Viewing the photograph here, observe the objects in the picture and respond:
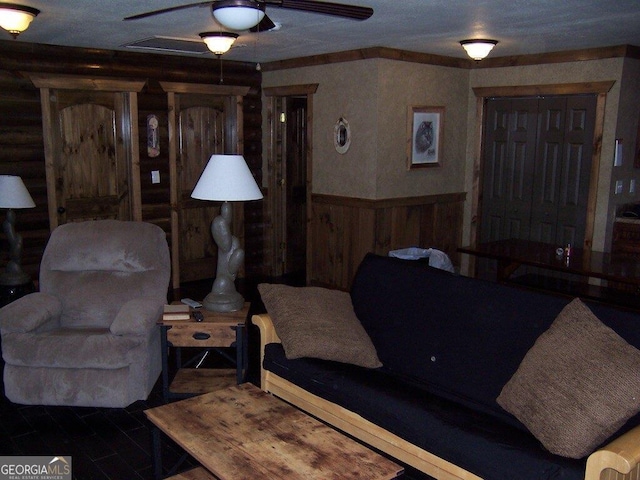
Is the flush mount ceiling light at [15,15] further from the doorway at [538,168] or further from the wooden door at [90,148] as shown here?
the doorway at [538,168]

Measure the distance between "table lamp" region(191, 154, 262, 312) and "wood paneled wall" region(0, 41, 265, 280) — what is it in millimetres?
2474

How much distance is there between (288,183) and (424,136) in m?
1.75

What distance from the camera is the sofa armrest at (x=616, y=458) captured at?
1.99m

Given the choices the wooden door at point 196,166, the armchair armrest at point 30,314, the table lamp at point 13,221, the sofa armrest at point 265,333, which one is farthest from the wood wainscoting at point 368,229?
the armchair armrest at point 30,314

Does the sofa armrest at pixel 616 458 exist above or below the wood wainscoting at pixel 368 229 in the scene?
below

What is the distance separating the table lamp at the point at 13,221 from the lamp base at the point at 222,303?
6.46 feet

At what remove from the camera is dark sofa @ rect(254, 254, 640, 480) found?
92.3 inches

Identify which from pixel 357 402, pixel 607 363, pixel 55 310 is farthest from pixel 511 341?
pixel 55 310

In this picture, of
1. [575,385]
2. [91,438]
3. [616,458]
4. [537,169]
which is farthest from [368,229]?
[616,458]

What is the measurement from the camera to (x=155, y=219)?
6133mm

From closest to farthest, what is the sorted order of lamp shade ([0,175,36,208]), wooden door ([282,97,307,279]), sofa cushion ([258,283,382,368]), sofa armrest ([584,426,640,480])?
1. sofa armrest ([584,426,640,480])
2. sofa cushion ([258,283,382,368])
3. lamp shade ([0,175,36,208])
4. wooden door ([282,97,307,279])

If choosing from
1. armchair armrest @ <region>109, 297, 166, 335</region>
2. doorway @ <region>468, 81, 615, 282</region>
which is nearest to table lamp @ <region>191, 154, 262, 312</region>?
armchair armrest @ <region>109, 297, 166, 335</region>

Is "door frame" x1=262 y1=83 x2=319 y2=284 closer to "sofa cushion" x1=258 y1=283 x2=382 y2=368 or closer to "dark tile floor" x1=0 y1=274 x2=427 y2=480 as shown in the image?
"sofa cushion" x1=258 y1=283 x2=382 y2=368

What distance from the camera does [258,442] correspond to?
7.74ft
